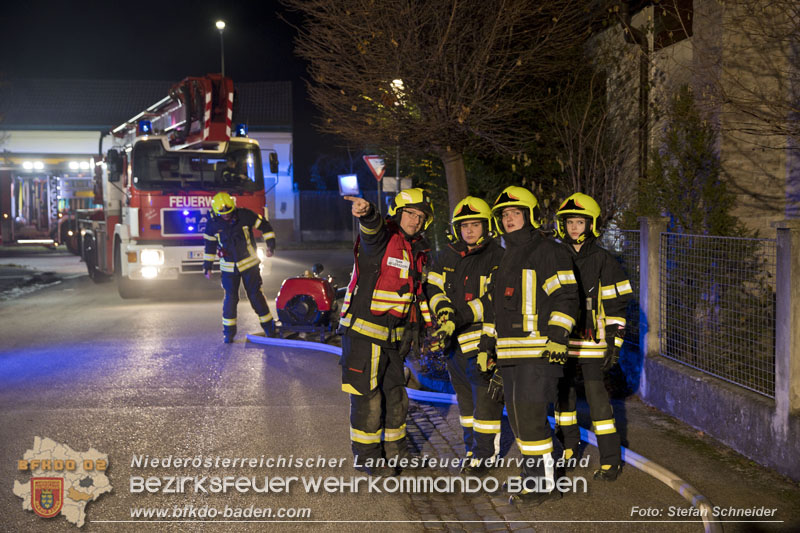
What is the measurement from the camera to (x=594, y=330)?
17.7ft

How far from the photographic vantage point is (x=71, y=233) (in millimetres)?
27516

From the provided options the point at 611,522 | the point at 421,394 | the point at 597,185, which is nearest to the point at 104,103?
the point at 597,185

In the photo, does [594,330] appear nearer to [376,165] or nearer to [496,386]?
A: [496,386]

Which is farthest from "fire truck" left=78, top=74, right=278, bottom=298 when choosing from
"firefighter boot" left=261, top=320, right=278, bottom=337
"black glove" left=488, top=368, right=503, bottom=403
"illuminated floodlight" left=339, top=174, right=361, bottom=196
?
"black glove" left=488, top=368, right=503, bottom=403

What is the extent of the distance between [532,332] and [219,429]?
2958mm

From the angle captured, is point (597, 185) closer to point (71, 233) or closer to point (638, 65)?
point (638, 65)

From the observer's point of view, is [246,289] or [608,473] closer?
[608,473]

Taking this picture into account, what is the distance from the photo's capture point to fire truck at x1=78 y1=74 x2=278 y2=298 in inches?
533

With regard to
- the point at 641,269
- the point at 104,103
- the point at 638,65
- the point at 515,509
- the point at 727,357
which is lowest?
the point at 515,509

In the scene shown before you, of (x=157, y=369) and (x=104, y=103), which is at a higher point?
(x=104, y=103)

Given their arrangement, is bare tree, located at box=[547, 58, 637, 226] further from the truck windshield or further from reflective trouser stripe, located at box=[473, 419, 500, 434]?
reflective trouser stripe, located at box=[473, 419, 500, 434]

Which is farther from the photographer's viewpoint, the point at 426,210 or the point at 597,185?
the point at 597,185

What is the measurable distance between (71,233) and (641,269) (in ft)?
79.7

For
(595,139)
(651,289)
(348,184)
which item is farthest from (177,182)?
(651,289)
